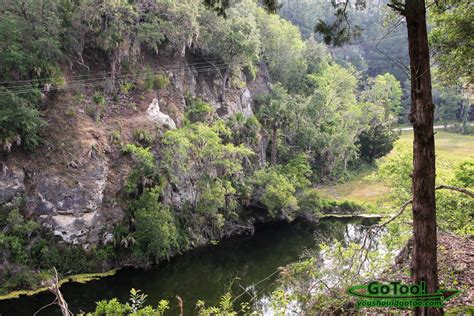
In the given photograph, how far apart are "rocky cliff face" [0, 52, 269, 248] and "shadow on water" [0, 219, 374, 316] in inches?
125

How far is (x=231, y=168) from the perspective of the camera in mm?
28625

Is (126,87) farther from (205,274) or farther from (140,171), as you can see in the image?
(205,274)

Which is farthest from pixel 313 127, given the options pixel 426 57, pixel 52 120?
pixel 426 57

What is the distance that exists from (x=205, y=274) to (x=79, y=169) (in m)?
8.93

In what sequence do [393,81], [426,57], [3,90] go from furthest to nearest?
1. [393,81]
2. [3,90]
3. [426,57]

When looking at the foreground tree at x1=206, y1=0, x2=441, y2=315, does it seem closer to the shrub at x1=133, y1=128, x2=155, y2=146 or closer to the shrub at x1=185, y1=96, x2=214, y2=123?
the shrub at x1=133, y1=128, x2=155, y2=146

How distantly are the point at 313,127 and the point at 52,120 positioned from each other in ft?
83.6

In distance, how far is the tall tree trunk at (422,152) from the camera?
5.28 m

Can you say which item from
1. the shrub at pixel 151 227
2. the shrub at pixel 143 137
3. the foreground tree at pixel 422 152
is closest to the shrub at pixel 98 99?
the shrub at pixel 143 137

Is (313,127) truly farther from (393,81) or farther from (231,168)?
(393,81)

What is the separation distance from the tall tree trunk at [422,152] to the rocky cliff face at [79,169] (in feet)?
61.9

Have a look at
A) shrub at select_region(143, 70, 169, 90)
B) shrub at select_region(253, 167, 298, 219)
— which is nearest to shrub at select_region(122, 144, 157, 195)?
shrub at select_region(143, 70, 169, 90)

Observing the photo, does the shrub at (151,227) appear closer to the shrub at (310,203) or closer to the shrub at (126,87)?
the shrub at (126,87)

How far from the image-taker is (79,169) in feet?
72.8
